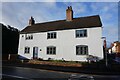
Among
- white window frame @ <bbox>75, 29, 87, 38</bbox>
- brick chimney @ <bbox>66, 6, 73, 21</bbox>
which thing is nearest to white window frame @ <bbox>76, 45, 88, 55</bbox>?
white window frame @ <bbox>75, 29, 87, 38</bbox>

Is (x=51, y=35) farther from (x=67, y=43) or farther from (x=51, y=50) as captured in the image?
(x=67, y=43)

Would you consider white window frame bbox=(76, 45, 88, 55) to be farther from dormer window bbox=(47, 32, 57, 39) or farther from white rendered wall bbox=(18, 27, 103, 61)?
dormer window bbox=(47, 32, 57, 39)

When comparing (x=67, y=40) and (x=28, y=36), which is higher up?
(x=28, y=36)

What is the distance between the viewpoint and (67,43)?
24938mm

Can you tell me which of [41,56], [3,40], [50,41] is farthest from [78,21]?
[3,40]

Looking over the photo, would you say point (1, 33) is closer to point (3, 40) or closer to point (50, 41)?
point (3, 40)

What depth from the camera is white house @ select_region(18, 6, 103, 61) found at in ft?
75.2

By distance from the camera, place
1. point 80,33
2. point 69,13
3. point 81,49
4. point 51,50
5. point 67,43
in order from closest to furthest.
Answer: point 81,49
point 80,33
point 67,43
point 51,50
point 69,13

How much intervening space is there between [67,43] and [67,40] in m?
0.56

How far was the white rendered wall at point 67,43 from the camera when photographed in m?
22.6

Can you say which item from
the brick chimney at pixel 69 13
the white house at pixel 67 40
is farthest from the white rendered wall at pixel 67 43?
the brick chimney at pixel 69 13

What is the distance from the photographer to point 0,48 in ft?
105

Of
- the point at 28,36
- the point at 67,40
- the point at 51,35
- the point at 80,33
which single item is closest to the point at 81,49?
the point at 80,33

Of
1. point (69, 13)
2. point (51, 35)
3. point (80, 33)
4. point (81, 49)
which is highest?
point (69, 13)
